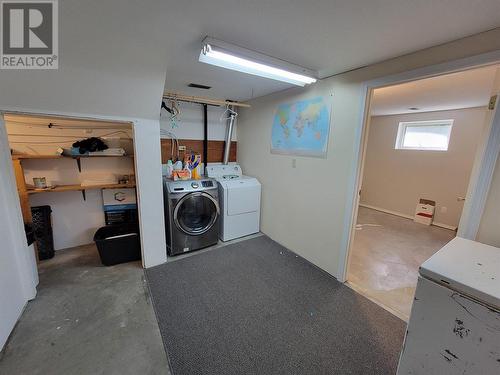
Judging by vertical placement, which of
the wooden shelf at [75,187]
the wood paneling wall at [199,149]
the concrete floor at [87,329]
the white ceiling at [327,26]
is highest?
the white ceiling at [327,26]

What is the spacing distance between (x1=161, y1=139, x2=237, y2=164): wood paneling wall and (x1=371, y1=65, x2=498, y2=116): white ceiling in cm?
233

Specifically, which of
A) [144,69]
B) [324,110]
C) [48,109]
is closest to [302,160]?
[324,110]

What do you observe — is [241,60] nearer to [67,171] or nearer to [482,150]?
[482,150]

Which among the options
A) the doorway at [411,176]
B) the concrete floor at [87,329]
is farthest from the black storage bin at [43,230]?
the doorway at [411,176]

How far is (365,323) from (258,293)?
0.95 m

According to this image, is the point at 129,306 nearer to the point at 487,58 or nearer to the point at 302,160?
the point at 302,160

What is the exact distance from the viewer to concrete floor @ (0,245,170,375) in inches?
53.7

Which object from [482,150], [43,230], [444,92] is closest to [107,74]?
[43,230]

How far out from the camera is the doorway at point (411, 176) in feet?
7.48

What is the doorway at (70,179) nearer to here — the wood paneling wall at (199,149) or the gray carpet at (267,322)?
the wood paneling wall at (199,149)

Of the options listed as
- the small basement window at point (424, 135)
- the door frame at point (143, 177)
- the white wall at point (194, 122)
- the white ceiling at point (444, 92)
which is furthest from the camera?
the small basement window at point (424, 135)

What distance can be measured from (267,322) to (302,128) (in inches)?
81.8

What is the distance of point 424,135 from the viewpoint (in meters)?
4.19

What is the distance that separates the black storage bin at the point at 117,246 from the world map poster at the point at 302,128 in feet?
7.18
